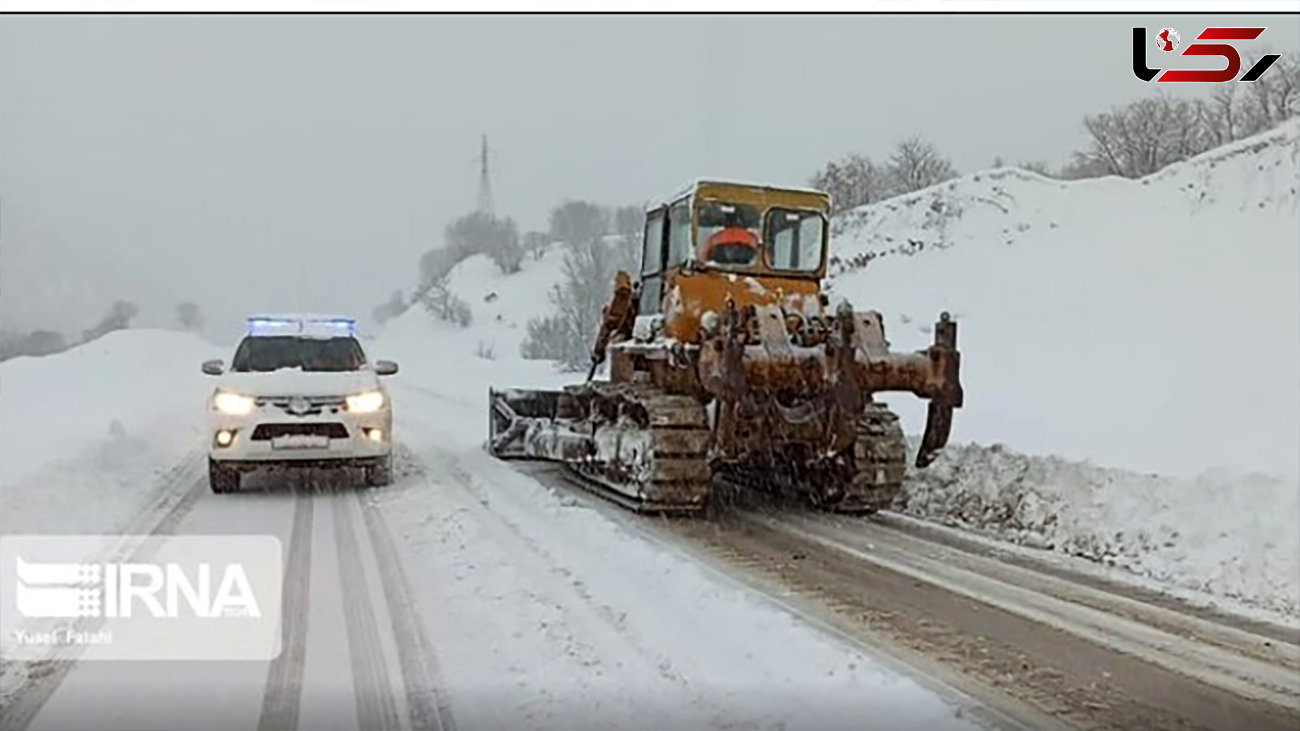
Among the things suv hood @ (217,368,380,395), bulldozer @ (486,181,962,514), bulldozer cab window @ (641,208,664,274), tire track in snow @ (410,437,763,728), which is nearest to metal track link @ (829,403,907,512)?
bulldozer @ (486,181,962,514)

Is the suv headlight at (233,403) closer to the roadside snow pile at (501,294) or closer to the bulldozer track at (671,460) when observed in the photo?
the roadside snow pile at (501,294)

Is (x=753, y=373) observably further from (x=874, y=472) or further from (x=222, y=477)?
(x=222, y=477)

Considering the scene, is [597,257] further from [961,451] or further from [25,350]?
[961,451]

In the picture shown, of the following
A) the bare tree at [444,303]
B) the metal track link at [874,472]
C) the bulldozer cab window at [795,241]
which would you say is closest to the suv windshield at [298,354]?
the bare tree at [444,303]

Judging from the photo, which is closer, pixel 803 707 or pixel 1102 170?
pixel 803 707

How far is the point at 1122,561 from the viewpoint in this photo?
6.08 meters

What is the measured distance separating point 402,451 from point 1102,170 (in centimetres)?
652

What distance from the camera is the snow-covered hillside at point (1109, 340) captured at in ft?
18.5

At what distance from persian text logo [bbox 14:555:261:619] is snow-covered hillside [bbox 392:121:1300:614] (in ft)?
5.05

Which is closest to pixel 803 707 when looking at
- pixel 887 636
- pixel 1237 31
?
pixel 887 636

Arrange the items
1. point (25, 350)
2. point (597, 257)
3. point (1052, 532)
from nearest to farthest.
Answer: point (25, 350), point (597, 257), point (1052, 532)

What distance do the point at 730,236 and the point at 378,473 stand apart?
2.83m

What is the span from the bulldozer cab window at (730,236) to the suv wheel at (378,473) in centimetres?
251

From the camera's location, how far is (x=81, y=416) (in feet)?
17.7
